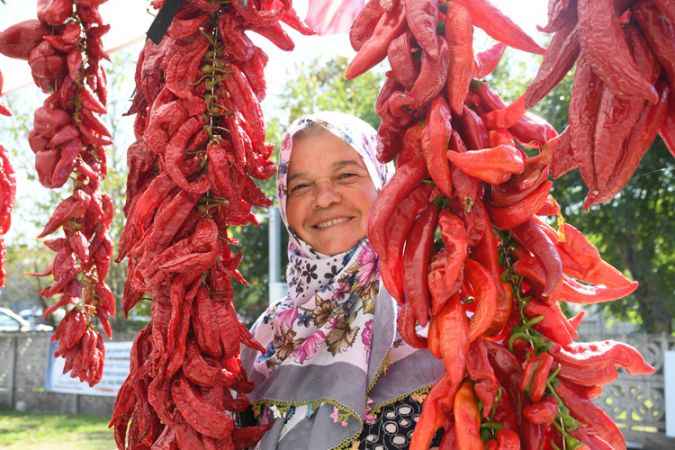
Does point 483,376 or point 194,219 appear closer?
point 483,376

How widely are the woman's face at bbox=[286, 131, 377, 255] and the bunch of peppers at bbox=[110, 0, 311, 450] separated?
0.41 meters

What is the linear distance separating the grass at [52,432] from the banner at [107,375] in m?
0.37

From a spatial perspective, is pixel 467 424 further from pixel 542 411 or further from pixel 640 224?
pixel 640 224

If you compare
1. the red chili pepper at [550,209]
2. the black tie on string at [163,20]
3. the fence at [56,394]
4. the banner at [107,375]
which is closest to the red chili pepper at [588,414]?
the red chili pepper at [550,209]

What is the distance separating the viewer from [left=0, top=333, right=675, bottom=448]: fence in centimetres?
570

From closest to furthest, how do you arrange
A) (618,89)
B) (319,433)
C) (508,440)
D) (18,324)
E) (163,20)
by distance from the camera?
(618,89) → (508,440) → (163,20) → (319,433) → (18,324)

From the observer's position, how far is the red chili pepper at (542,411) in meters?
0.66

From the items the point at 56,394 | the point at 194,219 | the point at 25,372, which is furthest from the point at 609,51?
the point at 25,372

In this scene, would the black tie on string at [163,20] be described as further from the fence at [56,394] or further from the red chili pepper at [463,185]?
the fence at [56,394]

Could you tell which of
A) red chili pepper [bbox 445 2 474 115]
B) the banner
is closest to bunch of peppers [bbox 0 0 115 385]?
red chili pepper [bbox 445 2 474 115]

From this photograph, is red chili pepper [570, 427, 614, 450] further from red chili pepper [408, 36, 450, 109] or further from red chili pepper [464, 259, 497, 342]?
red chili pepper [408, 36, 450, 109]

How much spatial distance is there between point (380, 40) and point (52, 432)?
7.89m

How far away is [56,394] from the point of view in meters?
9.39

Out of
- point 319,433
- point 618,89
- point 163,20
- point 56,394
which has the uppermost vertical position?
point 163,20
